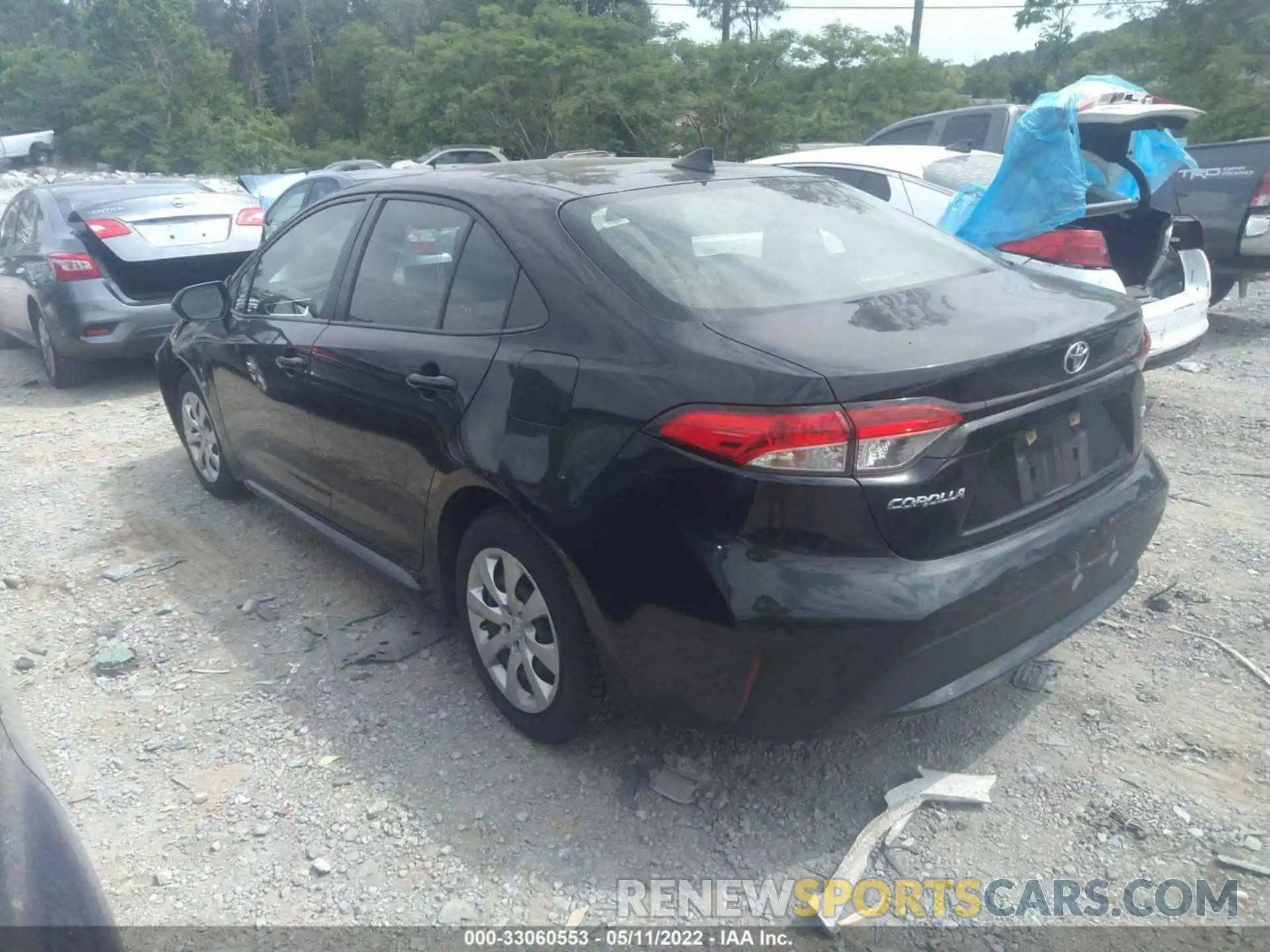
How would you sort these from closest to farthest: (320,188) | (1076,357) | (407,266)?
(1076,357), (407,266), (320,188)

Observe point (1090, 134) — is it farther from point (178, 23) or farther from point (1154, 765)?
point (178, 23)

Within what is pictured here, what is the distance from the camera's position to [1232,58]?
16.4 meters

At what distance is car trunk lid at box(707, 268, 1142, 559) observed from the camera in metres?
2.36

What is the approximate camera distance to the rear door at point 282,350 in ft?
12.9

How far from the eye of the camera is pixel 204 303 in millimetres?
4559

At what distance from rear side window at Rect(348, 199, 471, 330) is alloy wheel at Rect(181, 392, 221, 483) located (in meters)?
1.87

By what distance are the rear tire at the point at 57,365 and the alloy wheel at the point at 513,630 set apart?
622cm

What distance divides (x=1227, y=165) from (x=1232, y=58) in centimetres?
1081

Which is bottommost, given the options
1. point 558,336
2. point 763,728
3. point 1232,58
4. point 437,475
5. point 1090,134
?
point 763,728

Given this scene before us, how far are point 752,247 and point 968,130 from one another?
7.80 metres

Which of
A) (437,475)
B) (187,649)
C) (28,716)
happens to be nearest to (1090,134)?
(437,475)

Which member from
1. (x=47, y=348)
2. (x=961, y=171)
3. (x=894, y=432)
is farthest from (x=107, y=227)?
(x=894, y=432)

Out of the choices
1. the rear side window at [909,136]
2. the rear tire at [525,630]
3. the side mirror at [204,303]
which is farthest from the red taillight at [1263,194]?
the side mirror at [204,303]

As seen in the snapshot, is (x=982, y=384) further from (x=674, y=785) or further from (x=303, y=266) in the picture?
(x=303, y=266)
